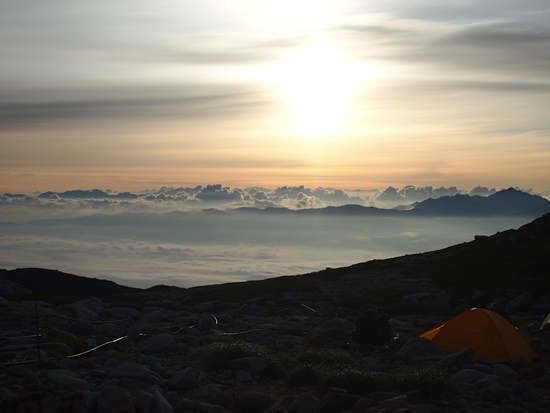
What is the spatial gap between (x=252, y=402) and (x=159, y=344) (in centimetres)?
736

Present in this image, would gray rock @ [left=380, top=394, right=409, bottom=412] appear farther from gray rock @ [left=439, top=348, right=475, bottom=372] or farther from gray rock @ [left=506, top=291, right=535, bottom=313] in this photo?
gray rock @ [left=506, top=291, right=535, bottom=313]

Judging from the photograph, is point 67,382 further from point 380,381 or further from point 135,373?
point 380,381

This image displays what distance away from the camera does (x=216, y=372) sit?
2038cm

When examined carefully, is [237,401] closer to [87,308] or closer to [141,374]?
[141,374]

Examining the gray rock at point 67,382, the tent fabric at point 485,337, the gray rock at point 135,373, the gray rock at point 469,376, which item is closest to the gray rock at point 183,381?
the gray rock at point 135,373

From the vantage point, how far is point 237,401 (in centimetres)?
1706

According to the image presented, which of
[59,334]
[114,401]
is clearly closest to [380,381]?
[114,401]

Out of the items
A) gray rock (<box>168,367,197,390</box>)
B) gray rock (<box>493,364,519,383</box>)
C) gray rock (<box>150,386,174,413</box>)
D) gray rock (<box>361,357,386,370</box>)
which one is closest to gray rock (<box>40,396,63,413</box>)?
gray rock (<box>150,386,174,413</box>)

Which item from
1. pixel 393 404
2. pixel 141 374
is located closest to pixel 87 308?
pixel 141 374

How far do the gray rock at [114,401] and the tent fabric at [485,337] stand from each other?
42.4ft

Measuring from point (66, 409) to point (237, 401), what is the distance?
174 inches

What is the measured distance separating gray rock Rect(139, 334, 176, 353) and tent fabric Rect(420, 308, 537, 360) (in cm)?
1003

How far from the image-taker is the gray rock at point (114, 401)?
15008mm

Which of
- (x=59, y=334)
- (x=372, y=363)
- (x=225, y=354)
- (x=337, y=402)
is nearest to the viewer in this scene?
(x=337, y=402)
